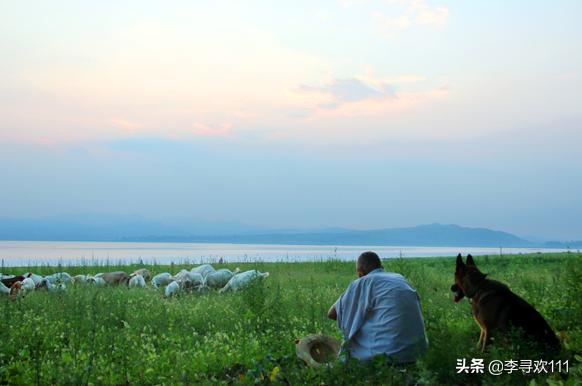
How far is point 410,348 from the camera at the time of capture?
8125mm

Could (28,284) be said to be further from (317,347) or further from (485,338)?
(485,338)

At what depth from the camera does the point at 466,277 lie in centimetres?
891

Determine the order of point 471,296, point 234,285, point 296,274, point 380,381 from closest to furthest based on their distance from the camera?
point 380,381 → point 471,296 → point 234,285 → point 296,274

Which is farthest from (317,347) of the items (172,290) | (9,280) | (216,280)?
(9,280)

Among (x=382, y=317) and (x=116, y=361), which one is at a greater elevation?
(x=382, y=317)

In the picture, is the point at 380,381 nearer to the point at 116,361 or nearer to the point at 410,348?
the point at 410,348

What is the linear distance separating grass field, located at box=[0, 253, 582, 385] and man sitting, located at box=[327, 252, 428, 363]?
0.33 meters

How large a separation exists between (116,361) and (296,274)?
12.9 metres

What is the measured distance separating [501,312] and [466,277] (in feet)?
2.62

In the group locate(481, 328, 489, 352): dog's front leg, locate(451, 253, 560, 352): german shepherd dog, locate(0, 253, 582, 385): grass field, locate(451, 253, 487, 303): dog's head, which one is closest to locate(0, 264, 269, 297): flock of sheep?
locate(0, 253, 582, 385): grass field

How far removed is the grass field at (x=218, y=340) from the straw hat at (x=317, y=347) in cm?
18

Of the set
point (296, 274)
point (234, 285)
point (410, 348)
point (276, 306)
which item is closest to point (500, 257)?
point (296, 274)

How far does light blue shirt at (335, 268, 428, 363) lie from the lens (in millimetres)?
8031

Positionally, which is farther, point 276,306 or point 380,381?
point 276,306
